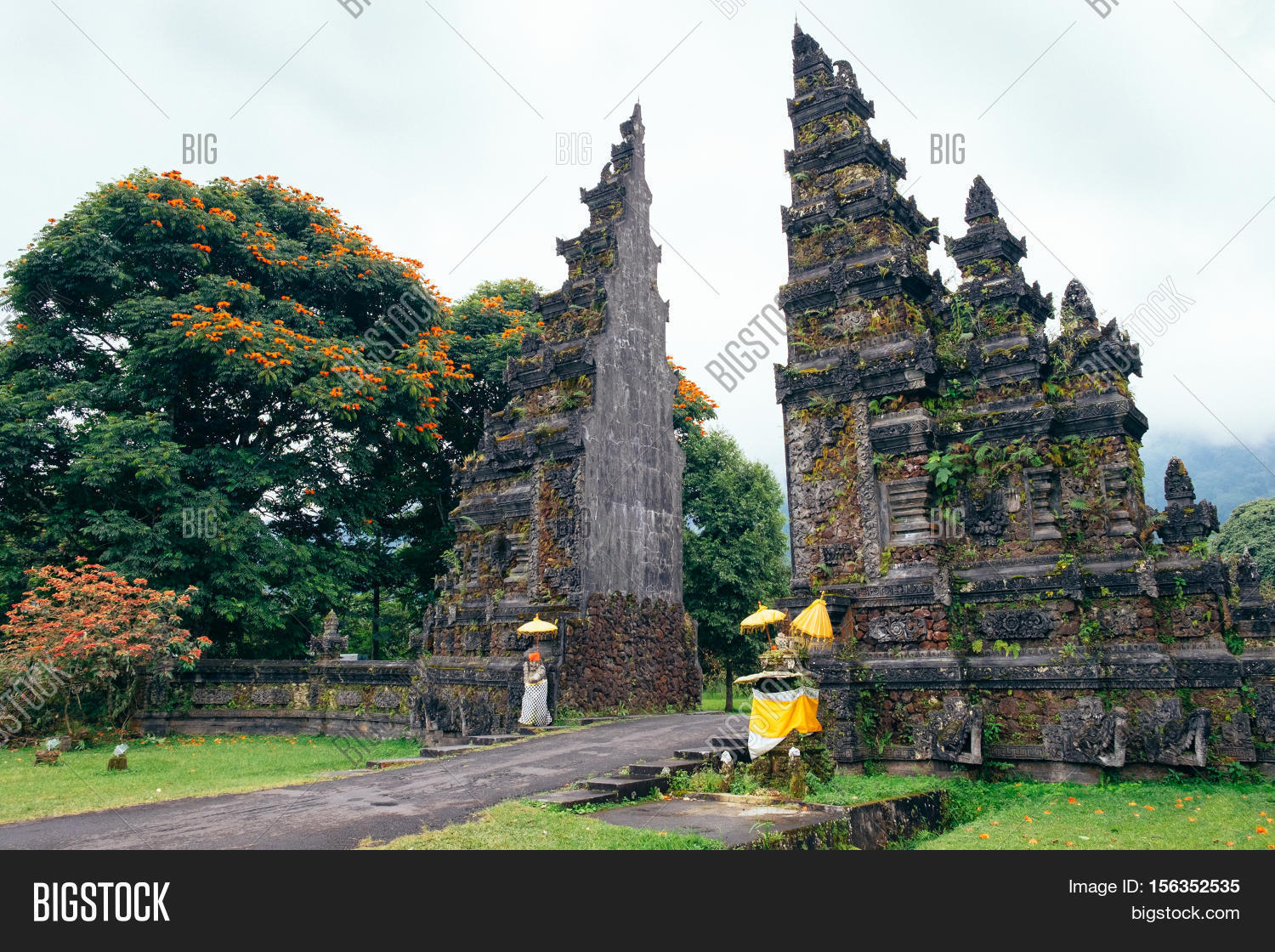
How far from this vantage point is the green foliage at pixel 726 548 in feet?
92.1

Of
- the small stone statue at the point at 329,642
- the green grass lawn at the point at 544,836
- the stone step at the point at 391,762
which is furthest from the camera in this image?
the small stone statue at the point at 329,642

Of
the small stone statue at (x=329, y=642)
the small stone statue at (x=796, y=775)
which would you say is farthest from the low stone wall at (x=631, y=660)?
the small stone statue at (x=796, y=775)

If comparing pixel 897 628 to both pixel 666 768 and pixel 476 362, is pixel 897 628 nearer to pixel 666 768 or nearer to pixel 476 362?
pixel 666 768

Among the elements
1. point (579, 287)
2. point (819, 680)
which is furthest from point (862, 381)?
point (579, 287)

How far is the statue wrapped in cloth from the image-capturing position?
15.6 m

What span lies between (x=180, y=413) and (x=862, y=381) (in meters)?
17.6

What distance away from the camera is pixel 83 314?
2130cm

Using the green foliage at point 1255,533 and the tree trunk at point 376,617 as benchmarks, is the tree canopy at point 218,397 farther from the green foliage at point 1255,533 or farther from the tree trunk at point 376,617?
the green foliage at point 1255,533

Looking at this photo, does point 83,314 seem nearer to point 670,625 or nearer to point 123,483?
point 123,483

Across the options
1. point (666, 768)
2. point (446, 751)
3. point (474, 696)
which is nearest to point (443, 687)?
point (474, 696)

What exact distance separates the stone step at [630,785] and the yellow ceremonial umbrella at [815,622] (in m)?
2.54

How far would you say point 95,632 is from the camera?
16688mm

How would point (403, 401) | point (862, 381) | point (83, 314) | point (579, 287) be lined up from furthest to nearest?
point (403, 401)
point (83, 314)
point (579, 287)
point (862, 381)

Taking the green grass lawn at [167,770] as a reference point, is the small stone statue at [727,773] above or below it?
above
